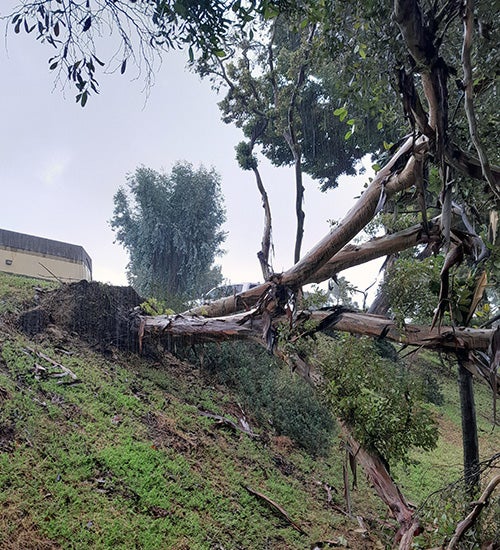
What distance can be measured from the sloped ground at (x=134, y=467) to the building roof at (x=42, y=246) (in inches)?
304

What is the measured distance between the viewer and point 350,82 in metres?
2.71

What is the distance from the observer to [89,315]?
6.84 metres

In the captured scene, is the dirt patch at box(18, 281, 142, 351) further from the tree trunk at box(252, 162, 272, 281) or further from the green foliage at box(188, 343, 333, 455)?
the tree trunk at box(252, 162, 272, 281)

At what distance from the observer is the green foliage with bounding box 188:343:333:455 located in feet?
21.5

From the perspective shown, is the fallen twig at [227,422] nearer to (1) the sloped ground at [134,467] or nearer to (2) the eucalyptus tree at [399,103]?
(1) the sloped ground at [134,467]

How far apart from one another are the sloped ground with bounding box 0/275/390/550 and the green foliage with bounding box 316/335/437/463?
1.10 meters

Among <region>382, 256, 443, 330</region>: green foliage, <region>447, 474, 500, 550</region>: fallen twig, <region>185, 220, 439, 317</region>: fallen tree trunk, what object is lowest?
<region>447, 474, 500, 550</region>: fallen twig

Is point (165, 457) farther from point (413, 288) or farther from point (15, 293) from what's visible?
point (15, 293)

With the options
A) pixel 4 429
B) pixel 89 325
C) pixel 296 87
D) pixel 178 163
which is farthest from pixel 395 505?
pixel 178 163

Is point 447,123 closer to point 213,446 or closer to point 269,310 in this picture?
point 269,310

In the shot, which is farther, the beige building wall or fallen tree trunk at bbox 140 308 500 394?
the beige building wall

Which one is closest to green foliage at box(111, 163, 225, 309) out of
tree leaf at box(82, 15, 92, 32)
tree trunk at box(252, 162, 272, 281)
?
tree trunk at box(252, 162, 272, 281)

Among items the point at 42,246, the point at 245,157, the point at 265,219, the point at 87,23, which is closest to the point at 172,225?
the point at 42,246

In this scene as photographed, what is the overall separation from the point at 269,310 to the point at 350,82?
2.96m
